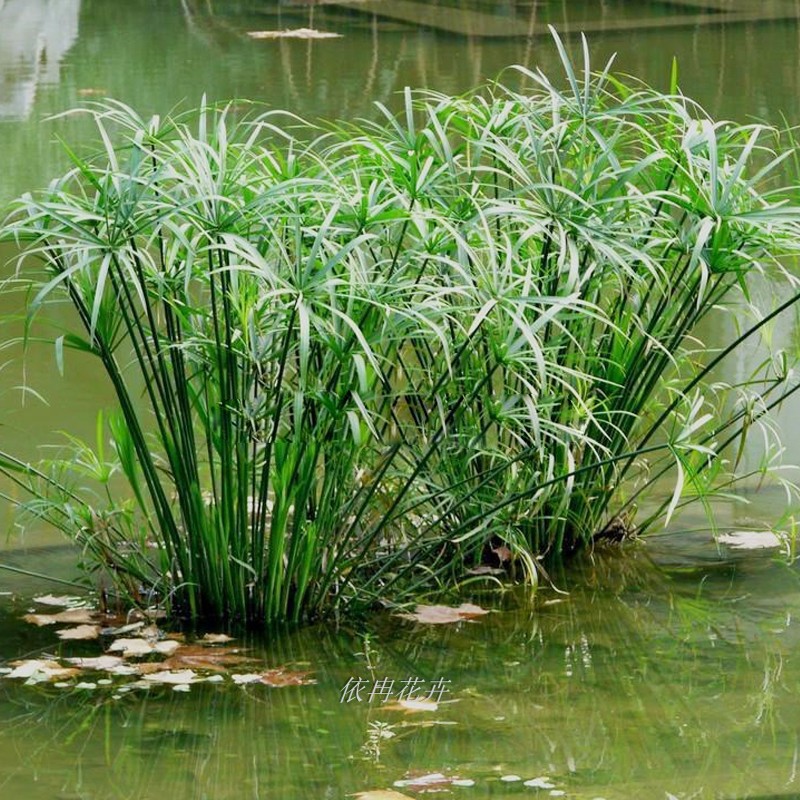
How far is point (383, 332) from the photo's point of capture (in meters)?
3.74

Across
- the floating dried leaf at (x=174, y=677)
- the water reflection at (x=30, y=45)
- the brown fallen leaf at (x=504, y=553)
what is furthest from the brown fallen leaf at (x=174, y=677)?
the water reflection at (x=30, y=45)

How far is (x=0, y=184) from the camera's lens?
30.2 ft

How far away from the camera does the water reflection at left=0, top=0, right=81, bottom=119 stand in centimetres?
1241

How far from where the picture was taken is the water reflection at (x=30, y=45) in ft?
40.7

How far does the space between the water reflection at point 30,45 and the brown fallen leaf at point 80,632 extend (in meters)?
7.92

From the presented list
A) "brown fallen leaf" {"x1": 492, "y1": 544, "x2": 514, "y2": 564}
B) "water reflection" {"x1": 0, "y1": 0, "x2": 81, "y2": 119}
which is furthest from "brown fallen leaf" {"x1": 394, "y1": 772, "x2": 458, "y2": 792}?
"water reflection" {"x1": 0, "y1": 0, "x2": 81, "y2": 119}

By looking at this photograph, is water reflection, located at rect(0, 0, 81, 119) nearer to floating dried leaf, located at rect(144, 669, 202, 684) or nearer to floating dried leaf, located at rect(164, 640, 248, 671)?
floating dried leaf, located at rect(164, 640, 248, 671)

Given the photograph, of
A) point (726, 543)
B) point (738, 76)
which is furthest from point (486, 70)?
point (726, 543)

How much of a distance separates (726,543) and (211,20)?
13.1 m

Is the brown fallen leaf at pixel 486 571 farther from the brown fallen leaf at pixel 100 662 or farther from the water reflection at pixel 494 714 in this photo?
the brown fallen leaf at pixel 100 662

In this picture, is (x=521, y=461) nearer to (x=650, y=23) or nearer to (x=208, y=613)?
(x=208, y=613)

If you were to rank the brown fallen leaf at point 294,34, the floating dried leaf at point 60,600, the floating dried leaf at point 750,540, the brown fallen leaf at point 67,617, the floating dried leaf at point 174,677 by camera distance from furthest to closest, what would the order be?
1. the brown fallen leaf at point 294,34
2. the floating dried leaf at point 750,540
3. the floating dried leaf at point 60,600
4. the brown fallen leaf at point 67,617
5. the floating dried leaf at point 174,677

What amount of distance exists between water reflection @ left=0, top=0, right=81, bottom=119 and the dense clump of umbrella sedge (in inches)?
308

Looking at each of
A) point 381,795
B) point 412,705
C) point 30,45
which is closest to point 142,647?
point 412,705
